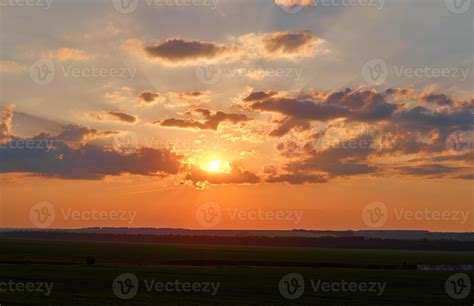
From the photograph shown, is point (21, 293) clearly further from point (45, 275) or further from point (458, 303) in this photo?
point (458, 303)

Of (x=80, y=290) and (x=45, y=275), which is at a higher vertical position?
(x=45, y=275)

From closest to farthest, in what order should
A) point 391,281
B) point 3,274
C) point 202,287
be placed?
point 202,287 → point 3,274 → point 391,281

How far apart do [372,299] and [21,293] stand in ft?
91.2

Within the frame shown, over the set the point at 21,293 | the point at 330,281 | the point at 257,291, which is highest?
the point at 330,281

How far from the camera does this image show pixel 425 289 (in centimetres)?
5722

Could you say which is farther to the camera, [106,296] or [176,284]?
[176,284]

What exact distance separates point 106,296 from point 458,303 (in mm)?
27462

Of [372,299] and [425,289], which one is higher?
[425,289]

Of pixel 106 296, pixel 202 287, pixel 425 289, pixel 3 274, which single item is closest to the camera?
pixel 106 296

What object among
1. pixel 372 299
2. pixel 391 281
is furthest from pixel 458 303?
pixel 391 281

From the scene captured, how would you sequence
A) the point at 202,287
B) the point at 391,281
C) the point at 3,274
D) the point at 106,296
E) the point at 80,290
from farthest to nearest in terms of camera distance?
the point at 391,281 → the point at 3,274 → the point at 202,287 → the point at 80,290 → the point at 106,296

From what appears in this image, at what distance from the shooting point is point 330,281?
2512 inches

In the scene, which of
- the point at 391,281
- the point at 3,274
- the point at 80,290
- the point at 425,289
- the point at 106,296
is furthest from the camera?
the point at 391,281

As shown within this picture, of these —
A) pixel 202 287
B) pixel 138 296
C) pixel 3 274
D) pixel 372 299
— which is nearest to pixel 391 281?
pixel 372 299
